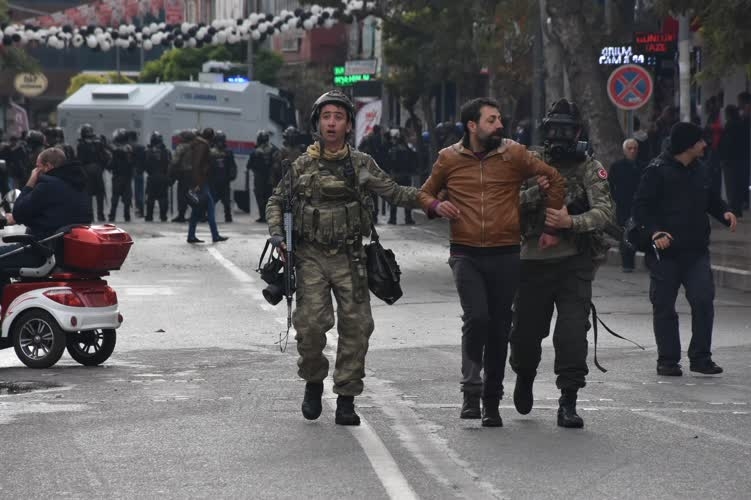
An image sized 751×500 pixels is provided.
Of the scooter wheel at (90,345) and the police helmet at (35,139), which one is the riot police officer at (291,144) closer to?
the police helmet at (35,139)

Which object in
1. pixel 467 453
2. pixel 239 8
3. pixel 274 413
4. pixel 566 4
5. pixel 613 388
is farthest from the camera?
pixel 239 8

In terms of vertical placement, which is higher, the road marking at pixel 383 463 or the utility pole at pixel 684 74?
the utility pole at pixel 684 74

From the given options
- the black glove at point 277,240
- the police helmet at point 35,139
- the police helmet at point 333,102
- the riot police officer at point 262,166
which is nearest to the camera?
the black glove at point 277,240

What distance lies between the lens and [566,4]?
27.4 m

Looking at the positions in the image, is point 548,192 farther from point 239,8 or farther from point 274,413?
point 239,8

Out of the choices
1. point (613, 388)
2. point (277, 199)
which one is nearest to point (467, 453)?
point (277, 199)

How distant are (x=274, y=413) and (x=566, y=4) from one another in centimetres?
1845

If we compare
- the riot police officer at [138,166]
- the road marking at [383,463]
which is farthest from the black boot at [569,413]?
the riot police officer at [138,166]

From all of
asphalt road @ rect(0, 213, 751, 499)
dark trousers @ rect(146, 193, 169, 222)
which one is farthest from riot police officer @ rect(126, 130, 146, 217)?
asphalt road @ rect(0, 213, 751, 499)

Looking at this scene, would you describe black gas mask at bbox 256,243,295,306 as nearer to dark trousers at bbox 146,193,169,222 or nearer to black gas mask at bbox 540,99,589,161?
black gas mask at bbox 540,99,589,161

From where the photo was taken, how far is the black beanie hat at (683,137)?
1196 cm

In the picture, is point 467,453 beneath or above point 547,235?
beneath

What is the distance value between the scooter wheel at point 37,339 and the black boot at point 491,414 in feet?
13.2

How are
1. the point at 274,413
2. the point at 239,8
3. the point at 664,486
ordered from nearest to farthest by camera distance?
the point at 664,486
the point at 274,413
the point at 239,8
